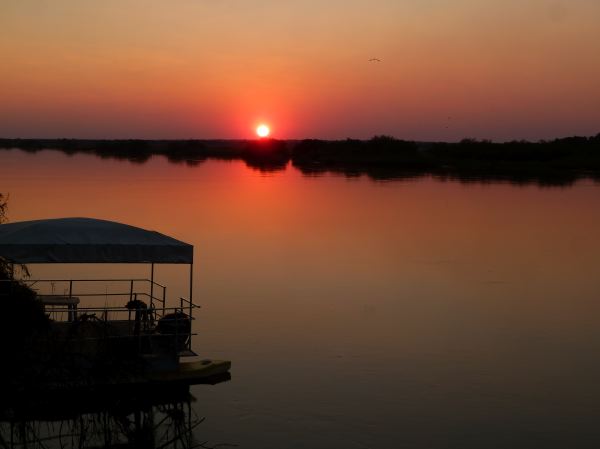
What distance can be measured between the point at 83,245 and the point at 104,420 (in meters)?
5.94

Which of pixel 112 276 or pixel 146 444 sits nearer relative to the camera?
pixel 146 444

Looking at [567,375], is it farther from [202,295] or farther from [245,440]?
[202,295]

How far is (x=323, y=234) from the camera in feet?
124

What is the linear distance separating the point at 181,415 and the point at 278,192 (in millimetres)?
50971

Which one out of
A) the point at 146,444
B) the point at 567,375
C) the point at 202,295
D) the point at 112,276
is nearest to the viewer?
the point at 146,444

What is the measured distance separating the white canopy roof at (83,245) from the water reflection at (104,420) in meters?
2.17

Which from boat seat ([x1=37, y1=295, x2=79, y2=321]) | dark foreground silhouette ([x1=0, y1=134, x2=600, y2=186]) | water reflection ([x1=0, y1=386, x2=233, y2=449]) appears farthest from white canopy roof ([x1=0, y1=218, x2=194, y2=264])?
dark foreground silhouette ([x1=0, y1=134, x2=600, y2=186])

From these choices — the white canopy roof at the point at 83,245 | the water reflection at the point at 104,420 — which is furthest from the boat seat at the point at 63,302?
the water reflection at the point at 104,420

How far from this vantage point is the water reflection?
7.86 metres

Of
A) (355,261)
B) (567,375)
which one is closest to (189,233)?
(355,261)

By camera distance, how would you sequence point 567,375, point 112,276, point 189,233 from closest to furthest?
point 567,375
point 112,276
point 189,233

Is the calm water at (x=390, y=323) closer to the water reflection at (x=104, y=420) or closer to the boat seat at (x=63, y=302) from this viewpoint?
the water reflection at (x=104, y=420)

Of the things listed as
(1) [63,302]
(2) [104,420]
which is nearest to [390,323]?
(1) [63,302]

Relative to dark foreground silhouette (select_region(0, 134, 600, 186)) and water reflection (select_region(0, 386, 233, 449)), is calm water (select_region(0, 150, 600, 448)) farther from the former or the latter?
dark foreground silhouette (select_region(0, 134, 600, 186))
